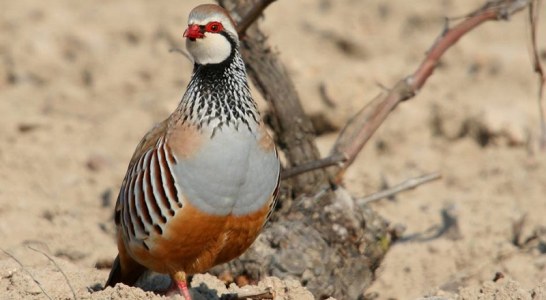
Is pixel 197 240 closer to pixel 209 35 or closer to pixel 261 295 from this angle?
pixel 261 295

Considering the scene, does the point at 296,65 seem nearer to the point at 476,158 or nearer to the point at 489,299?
the point at 476,158

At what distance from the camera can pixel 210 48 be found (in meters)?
4.46

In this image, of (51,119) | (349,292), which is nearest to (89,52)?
(51,119)

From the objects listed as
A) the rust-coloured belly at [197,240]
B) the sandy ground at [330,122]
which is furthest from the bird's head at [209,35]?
the sandy ground at [330,122]

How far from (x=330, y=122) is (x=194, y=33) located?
3.54 m

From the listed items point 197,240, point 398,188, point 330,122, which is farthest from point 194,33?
point 330,122

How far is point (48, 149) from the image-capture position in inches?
305

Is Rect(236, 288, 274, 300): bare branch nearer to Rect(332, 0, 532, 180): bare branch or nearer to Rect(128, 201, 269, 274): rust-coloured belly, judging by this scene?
Rect(128, 201, 269, 274): rust-coloured belly

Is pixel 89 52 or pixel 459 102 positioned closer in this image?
pixel 459 102

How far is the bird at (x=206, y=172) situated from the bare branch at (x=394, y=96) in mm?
1001

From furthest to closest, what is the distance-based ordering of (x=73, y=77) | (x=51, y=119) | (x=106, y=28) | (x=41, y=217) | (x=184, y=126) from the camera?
(x=106, y=28) → (x=73, y=77) → (x=51, y=119) → (x=41, y=217) → (x=184, y=126)

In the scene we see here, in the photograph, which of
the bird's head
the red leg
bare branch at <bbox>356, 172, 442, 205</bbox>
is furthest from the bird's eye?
bare branch at <bbox>356, 172, 442, 205</bbox>

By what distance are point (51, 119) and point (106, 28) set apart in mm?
1998

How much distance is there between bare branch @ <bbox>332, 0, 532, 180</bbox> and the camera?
545cm
